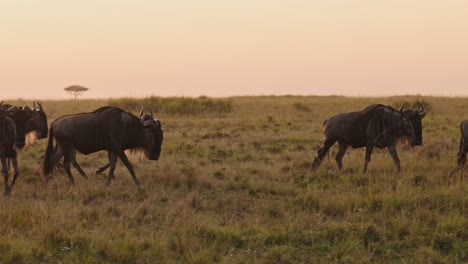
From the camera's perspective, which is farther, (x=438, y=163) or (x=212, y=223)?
(x=438, y=163)

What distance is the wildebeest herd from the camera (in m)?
9.50

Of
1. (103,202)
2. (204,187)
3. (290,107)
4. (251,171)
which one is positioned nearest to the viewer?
(103,202)

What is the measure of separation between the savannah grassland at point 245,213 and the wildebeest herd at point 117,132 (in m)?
0.54

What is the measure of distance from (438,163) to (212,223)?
6.51 meters

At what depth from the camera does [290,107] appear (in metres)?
34.1

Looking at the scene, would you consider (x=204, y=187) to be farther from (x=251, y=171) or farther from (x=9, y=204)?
(x=9, y=204)

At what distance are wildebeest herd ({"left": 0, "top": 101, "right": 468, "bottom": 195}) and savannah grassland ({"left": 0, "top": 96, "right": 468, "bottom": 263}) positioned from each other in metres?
0.54

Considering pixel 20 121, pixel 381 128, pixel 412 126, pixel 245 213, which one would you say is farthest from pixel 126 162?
pixel 412 126

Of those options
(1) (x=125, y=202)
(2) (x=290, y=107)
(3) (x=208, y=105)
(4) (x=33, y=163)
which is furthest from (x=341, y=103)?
(1) (x=125, y=202)

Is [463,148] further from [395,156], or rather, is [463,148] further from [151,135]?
[151,135]

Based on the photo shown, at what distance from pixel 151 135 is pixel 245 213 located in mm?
3132

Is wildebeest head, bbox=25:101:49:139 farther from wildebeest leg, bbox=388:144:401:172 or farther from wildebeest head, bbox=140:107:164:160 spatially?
wildebeest leg, bbox=388:144:401:172

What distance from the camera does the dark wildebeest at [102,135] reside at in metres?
9.52

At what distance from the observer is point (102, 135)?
31.4ft
